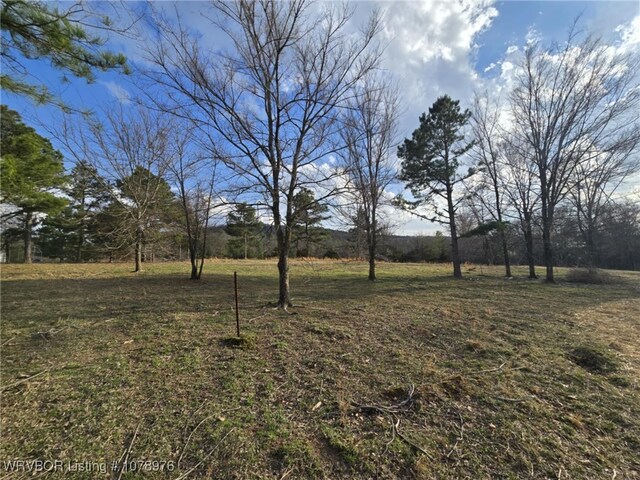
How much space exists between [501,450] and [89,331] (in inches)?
233

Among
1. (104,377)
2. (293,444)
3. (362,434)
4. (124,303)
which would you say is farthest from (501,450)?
(124,303)

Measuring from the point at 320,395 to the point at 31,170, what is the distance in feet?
51.7

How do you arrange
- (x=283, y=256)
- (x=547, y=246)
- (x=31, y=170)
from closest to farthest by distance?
(x=283, y=256), (x=31, y=170), (x=547, y=246)

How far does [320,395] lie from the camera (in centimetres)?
280

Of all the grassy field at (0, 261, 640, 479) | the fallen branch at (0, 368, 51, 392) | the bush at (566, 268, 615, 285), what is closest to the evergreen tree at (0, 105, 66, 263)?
the grassy field at (0, 261, 640, 479)

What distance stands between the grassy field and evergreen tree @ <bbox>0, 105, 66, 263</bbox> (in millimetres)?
7784

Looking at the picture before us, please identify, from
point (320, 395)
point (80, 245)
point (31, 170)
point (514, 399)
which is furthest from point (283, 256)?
point (80, 245)

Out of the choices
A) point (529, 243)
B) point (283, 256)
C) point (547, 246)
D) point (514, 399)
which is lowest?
point (514, 399)

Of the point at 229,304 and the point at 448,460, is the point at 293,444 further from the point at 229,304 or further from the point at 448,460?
the point at 229,304

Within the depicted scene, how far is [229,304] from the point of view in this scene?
6715mm

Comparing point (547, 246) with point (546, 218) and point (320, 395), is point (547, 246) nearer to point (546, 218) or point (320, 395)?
point (546, 218)

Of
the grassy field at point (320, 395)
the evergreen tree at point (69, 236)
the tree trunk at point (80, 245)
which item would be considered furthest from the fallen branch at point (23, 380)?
the tree trunk at point (80, 245)

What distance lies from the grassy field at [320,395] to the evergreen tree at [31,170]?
25.5 feet

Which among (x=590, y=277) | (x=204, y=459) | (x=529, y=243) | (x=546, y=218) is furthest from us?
(x=529, y=243)
